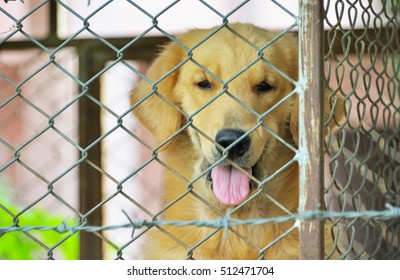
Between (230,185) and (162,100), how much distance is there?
79 cm

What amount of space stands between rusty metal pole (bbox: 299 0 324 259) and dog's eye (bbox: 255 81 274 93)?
995 mm

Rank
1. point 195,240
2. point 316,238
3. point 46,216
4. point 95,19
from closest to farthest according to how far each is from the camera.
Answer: point 316,238 < point 195,240 < point 95,19 < point 46,216

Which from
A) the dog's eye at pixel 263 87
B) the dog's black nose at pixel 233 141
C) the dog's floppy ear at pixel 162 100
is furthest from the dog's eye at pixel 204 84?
the dog's black nose at pixel 233 141

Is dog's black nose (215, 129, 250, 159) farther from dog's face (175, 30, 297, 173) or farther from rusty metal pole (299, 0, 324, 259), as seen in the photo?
rusty metal pole (299, 0, 324, 259)

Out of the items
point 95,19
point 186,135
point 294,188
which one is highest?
point 95,19

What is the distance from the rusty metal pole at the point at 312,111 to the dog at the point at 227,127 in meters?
0.66

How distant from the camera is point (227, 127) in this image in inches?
121

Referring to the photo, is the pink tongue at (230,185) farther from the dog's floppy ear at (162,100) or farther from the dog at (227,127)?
the dog's floppy ear at (162,100)

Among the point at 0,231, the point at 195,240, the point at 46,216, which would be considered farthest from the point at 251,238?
the point at 46,216

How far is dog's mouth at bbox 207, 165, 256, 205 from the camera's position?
3105 mm

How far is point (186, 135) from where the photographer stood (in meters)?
3.79

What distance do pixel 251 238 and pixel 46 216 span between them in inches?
118

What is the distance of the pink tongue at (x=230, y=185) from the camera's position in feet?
10.2
